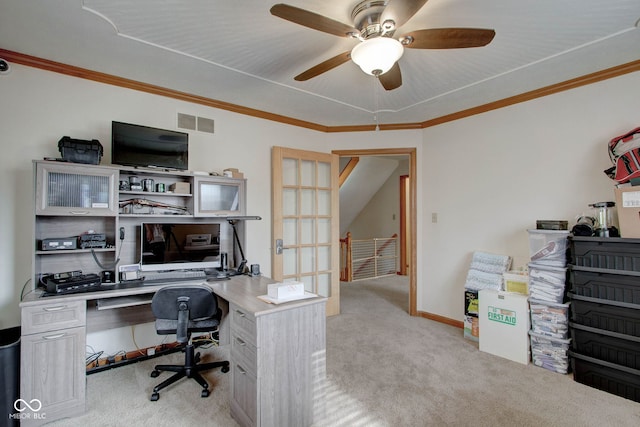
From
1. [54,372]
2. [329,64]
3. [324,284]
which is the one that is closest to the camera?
[54,372]

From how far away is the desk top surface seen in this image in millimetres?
1811

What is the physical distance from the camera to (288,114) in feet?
12.4

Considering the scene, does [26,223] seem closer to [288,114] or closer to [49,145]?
[49,145]

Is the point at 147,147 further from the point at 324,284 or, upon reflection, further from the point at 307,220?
the point at 324,284

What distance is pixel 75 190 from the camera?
2311 millimetres

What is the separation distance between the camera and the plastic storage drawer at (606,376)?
2182mm

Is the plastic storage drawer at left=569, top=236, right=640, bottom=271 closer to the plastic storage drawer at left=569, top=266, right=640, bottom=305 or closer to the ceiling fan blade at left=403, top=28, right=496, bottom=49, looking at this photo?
the plastic storage drawer at left=569, top=266, right=640, bottom=305

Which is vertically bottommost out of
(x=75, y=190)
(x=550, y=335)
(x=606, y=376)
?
(x=606, y=376)

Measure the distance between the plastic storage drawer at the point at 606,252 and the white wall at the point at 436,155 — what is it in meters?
0.50

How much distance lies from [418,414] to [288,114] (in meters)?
3.30

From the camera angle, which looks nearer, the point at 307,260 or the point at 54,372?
the point at 54,372

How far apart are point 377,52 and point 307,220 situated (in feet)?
8.46

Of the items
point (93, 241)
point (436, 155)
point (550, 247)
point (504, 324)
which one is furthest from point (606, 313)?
point (93, 241)

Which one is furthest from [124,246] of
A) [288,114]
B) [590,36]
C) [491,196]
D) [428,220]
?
[590,36]
